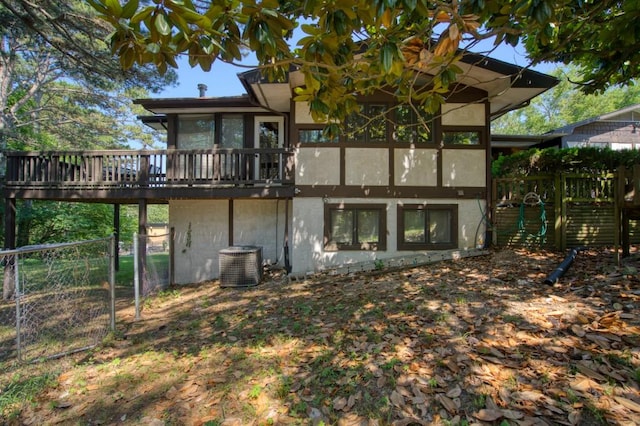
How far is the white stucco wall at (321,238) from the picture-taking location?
8617mm

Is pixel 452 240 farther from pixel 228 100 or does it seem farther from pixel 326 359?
pixel 228 100

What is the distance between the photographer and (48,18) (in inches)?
336

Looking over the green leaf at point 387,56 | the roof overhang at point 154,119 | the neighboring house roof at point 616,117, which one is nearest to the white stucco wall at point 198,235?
the roof overhang at point 154,119

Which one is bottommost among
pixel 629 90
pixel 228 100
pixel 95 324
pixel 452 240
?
pixel 95 324

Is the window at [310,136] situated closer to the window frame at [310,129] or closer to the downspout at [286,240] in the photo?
the window frame at [310,129]

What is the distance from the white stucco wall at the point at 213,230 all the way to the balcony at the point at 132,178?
4.16 feet

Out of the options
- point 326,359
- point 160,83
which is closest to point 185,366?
point 326,359

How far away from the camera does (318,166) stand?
8680 mm

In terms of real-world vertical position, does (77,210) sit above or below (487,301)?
above

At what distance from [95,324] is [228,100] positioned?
6.46 meters

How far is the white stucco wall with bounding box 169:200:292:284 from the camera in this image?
9.65 metres

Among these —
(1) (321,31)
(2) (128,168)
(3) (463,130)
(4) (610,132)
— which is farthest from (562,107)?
(1) (321,31)

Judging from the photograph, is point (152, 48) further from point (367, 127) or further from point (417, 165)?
point (417, 165)

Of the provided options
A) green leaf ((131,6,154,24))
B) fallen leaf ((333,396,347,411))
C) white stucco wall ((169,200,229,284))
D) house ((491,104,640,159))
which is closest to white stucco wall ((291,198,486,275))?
white stucco wall ((169,200,229,284))
